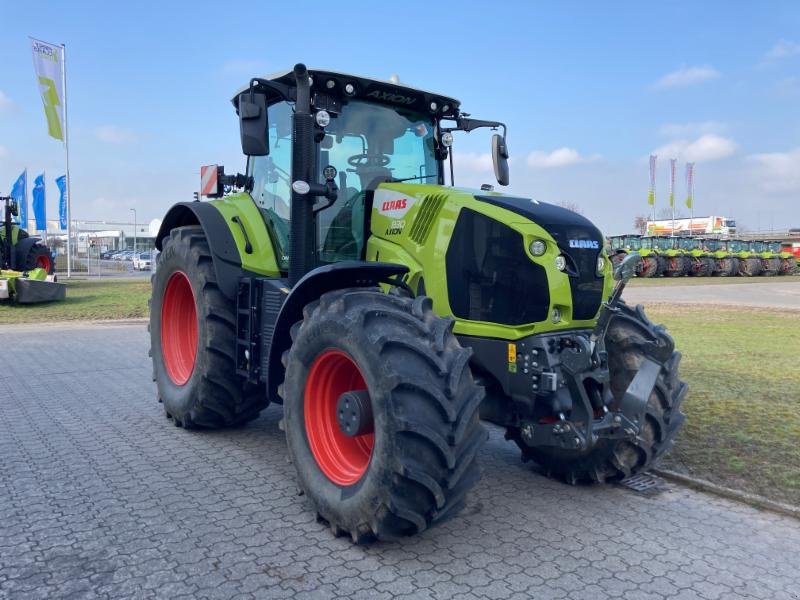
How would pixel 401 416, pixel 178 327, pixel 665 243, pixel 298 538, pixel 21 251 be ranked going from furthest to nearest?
1. pixel 665 243
2. pixel 21 251
3. pixel 178 327
4. pixel 298 538
5. pixel 401 416

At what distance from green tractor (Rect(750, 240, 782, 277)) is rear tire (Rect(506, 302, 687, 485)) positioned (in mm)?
39859

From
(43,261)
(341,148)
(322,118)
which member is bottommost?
(43,261)

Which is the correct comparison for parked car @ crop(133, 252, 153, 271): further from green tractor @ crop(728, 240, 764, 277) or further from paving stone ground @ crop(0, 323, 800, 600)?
paving stone ground @ crop(0, 323, 800, 600)

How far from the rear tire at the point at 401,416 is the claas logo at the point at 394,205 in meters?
0.94

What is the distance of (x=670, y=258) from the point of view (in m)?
34.9

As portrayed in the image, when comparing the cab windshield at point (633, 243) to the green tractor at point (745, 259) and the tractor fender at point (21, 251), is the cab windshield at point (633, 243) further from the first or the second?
the tractor fender at point (21, 251)

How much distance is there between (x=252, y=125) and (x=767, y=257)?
42.0 meters

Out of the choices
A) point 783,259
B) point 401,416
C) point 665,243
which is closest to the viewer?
point 401,416

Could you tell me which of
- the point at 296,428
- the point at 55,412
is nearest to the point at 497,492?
the point at 296,428

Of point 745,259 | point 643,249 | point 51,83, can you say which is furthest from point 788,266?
point 51,83

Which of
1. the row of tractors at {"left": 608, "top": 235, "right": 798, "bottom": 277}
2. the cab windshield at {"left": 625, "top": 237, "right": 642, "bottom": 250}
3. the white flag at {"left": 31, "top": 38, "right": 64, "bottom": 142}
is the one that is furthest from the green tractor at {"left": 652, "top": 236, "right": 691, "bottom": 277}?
the white flag at {"left": 31, "top": 38, "right": 64, "bottom": 142}

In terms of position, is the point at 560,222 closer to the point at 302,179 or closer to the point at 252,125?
the point at 302,179

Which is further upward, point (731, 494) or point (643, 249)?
point (643, 249)

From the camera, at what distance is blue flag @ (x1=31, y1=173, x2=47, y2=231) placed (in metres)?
29.5
